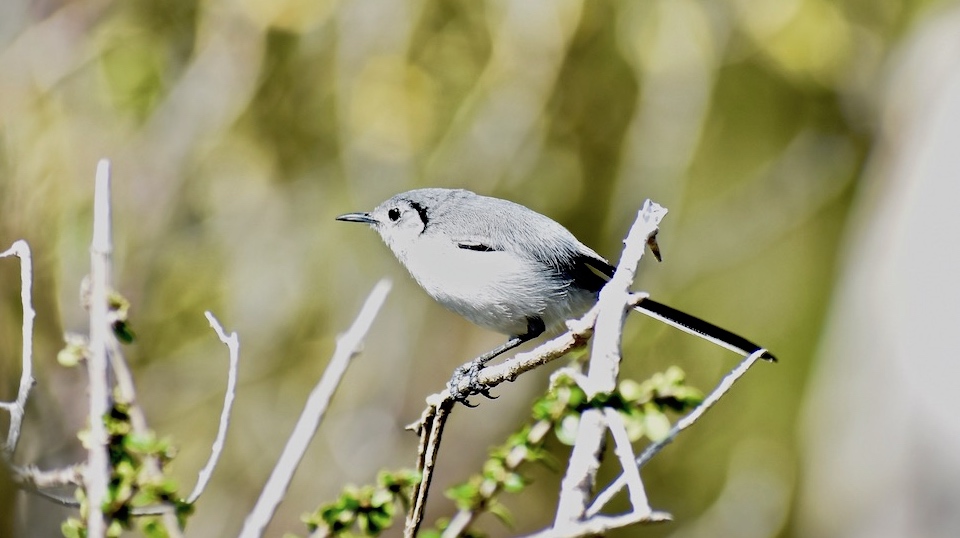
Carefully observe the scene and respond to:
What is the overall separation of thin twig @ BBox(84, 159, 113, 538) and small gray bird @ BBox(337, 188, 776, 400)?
1.05 m

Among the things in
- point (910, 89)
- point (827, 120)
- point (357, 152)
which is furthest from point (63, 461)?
point (910, 89)

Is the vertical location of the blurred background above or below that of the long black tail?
Answer: above

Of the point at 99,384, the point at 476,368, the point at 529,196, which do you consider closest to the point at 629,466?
the point at 99,384

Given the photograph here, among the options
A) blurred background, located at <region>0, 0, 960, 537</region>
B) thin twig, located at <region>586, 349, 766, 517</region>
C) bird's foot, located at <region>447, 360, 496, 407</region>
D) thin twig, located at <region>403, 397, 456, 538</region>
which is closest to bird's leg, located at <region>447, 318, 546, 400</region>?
bird's foot, located at <region>447, 360, 496, 407</region>

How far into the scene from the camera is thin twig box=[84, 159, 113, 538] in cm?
102

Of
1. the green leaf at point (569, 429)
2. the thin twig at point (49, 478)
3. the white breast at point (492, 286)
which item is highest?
the white breast at point (492, 286)

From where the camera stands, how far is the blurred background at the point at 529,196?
137 inches

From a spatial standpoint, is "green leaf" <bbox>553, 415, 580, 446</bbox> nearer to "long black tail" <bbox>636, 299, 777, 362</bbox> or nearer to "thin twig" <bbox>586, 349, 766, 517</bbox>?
"thin twig" <bbox>586, 349, 766, 517</bbox>

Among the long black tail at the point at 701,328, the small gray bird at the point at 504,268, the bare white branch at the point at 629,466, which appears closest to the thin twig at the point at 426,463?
the bare white branch at the point at 629,466

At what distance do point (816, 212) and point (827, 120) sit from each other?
1.24ft

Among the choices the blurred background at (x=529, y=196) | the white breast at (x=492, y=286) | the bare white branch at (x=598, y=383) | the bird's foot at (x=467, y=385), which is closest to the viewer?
the bare white branch at (x=598, y=383)

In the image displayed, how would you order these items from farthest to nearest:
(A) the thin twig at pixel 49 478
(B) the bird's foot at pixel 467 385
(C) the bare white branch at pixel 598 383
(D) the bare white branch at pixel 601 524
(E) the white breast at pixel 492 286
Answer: (E) the white breast at pixel 492 286 < (B) the bird's foot at pixel 467 385 < (A) the thin twig at pixel 49 478 < (C) the bare white branch at pixel 598 383 < (D) the bare white branch at pixel 601 524

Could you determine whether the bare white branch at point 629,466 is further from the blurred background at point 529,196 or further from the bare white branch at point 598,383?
the blurred background at point 529,196

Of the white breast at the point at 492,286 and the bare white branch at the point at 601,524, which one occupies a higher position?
the white breast at the point at 492,286
